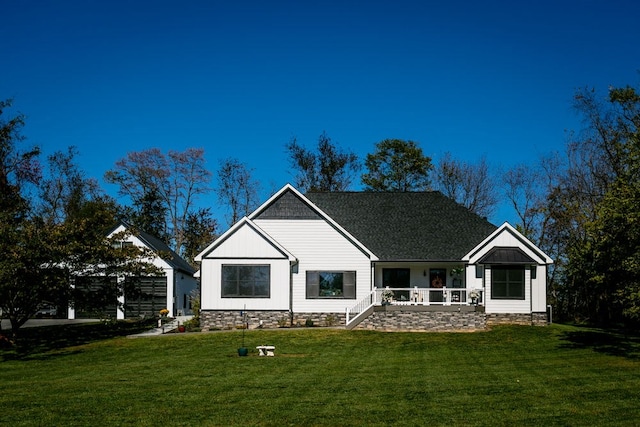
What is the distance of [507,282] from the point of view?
33188 millimetres

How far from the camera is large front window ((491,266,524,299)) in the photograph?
33156 mm

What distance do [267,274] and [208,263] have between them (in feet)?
8.94

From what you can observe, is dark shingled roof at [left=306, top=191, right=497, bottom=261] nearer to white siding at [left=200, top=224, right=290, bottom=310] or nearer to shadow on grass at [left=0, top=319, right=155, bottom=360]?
white siding at [left=200, top=224, right=290, bottom=310]

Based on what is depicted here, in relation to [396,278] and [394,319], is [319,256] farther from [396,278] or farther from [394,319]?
[394,319]

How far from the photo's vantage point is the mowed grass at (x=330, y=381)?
13.4m

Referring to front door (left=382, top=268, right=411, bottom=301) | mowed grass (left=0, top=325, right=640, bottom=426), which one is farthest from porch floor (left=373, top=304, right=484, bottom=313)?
front door (left=382, top=268, right=411, bottom=301)

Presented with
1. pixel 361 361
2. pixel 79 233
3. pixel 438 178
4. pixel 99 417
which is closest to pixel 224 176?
pixel 438 178

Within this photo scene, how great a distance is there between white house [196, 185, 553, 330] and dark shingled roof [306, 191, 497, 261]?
0.08 metres

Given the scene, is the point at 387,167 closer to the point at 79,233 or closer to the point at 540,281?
the point at 540,281

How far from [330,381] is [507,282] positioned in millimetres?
17784

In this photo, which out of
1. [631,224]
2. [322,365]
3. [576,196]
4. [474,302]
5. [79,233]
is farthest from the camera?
[576,196]

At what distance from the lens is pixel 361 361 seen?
21766 millimetres

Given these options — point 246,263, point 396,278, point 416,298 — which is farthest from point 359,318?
point 246,263

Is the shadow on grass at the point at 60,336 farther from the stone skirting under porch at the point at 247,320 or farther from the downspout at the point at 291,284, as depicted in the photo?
the downspout at the point at 291,284
